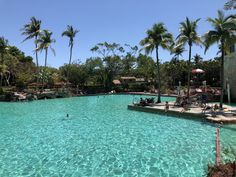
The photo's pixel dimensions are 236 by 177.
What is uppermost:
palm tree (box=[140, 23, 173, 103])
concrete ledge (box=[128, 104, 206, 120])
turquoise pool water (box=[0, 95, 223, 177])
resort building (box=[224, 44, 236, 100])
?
palm tree (box=[140, 23, 173, 103])

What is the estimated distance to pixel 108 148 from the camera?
12.8m

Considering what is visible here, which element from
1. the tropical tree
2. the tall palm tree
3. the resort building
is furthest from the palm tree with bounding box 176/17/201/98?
the tall palm tree

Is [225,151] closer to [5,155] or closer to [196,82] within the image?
[5,155]

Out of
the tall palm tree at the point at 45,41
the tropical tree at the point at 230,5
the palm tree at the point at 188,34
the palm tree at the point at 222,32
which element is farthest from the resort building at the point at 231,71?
the tall palm tree at the point at 45,41

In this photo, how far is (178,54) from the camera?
226 ft

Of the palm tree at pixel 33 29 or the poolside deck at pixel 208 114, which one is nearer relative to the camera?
the poolside deck at pixel 208 114

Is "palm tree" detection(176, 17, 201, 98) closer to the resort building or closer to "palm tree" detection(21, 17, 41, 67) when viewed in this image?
the resort building

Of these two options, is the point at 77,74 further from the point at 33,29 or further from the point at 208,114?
the point at 208,114

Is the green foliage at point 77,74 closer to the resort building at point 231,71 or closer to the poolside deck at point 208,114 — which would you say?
the resort building at point 231,71

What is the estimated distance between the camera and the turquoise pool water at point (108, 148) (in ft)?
32.3

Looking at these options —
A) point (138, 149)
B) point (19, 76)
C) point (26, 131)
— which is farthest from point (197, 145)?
point (19, 76)

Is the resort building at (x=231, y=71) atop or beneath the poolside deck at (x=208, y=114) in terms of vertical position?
atop

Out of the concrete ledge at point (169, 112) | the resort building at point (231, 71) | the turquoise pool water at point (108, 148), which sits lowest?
the turquoise pool water at point (108, 148)

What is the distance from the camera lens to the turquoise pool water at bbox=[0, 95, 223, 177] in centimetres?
986
